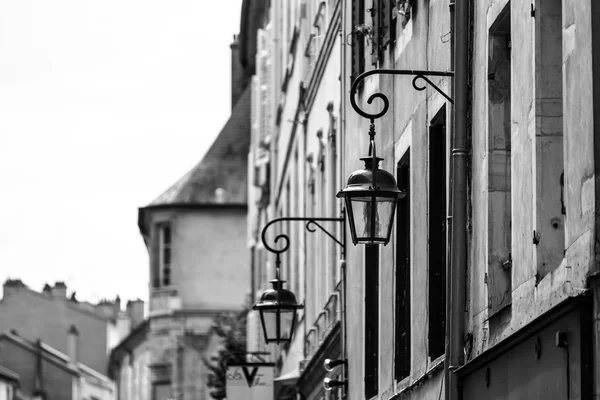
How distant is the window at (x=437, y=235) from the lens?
44.6ft

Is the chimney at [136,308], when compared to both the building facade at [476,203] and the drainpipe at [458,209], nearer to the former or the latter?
the building facade at [476,203]

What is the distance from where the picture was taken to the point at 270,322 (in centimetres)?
2150

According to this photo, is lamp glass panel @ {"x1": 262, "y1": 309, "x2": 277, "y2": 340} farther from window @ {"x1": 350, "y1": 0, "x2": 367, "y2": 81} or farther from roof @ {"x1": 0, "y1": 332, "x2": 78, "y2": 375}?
roof @ {"x1": 0, "y1": 332, "x2": 78, "y2": 375}

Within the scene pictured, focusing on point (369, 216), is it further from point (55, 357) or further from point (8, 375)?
point (55, 357)

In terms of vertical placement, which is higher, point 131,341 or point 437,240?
point 131,341

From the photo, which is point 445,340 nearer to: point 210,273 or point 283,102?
point 283,102

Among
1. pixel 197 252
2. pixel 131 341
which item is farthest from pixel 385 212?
pixel 131 341

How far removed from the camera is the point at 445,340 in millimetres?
12836

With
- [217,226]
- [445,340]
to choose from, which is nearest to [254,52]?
[217,226]

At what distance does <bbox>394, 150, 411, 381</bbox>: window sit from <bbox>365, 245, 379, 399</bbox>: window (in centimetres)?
168

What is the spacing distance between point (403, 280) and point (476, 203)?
12.3ft

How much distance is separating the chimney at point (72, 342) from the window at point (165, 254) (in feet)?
97.0

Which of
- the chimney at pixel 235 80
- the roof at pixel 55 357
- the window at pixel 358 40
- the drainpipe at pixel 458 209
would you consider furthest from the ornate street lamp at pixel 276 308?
the roof at pixel 55 357

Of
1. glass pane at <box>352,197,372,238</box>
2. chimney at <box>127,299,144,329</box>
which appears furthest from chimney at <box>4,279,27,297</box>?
glass pane at <box>352,197,372,238</box>
